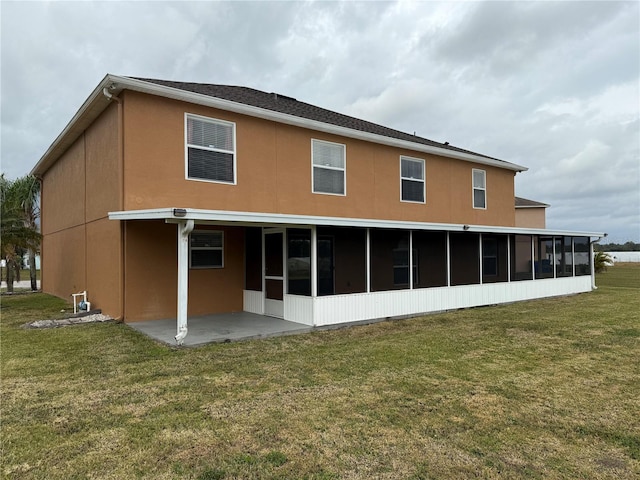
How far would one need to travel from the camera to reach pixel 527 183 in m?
33.8

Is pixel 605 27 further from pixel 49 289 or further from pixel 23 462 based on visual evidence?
pixel 49 289

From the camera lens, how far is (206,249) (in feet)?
33.1

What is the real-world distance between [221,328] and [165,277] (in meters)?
2.09

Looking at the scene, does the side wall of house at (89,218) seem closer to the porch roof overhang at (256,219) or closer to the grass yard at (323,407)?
the porch roof overhang at (256,219)

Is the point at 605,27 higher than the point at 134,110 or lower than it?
higher

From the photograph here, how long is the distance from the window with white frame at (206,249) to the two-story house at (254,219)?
29mm

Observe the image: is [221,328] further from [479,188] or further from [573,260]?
[573,260]

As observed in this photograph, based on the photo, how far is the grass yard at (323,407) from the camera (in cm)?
317

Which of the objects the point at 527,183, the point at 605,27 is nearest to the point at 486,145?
the point at 527,183

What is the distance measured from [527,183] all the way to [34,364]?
35.5 meters

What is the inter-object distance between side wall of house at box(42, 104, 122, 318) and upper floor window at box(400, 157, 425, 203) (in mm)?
8182

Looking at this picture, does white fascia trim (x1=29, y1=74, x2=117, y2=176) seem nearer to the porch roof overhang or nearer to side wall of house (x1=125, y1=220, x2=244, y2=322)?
the porch roof overhang

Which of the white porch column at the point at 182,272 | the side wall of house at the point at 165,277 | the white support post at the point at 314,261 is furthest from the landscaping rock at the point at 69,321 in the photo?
the white support post at the point at 314,261

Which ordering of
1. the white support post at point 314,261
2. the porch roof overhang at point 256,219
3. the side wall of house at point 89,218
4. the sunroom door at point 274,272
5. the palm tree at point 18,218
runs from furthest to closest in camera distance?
the palm tree at point 18,218 → the sunroom door at point 274,272 → the side wall of house at point 89,218 → the white support post at point 314,261 → the porch roof overhang at point 256,219
